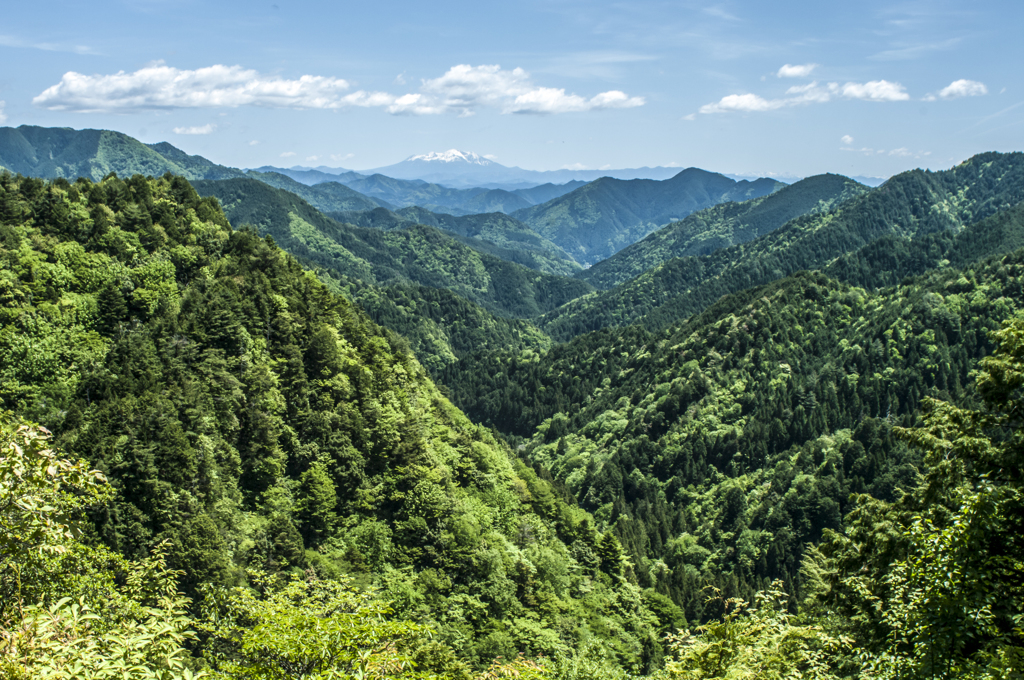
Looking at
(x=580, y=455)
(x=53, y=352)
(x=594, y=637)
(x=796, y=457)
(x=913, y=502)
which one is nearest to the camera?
(x=913, y=502)

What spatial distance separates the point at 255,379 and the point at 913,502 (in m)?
52.9

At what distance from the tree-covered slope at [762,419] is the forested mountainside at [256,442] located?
3475 centimetres

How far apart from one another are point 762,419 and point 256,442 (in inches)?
4997

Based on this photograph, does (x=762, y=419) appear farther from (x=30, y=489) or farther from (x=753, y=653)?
(x=30, y=489)

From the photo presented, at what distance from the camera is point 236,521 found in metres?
49.0

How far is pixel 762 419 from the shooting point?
152500 mm

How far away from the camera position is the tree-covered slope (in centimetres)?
11662

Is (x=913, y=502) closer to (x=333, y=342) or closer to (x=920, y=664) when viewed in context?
(x=920, y=664)

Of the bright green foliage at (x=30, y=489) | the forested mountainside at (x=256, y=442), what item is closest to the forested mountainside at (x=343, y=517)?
the bright green foliage at (x=30, y=489)

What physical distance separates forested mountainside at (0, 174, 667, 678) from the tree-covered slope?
114 ft

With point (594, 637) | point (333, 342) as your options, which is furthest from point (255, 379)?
point (594, 637)

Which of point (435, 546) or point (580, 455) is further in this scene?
point (580, 455)

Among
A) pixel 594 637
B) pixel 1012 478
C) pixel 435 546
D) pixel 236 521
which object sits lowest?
pixel 594 637

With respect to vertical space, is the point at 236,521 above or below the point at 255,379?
below
